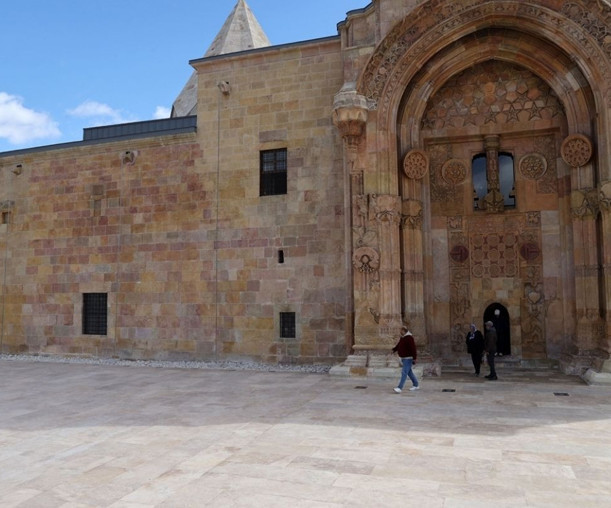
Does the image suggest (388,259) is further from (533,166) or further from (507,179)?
(533,166)

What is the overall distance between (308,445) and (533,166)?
10.4 m

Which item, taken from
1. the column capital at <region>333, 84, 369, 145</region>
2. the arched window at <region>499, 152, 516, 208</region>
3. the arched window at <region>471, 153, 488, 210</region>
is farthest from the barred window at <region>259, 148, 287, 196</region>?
the arched window at <region>499, 152, 516, 208</region>

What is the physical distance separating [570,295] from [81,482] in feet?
38.2

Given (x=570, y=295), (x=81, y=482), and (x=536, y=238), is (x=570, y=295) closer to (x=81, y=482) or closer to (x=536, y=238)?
(x=536, y=238)

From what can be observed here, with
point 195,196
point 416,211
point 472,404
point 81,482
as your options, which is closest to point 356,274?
point 416,211

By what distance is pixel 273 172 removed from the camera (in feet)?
50.2

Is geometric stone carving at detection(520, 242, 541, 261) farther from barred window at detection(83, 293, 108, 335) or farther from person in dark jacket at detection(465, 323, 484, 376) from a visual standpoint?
barred window at detection(83, 293, 108, 335)

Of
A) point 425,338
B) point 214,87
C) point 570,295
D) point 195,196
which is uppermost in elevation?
point 214,87

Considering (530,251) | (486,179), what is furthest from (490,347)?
(486,179)

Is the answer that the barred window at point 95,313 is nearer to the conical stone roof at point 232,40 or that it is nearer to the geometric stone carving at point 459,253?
the geometric stone carving at point 459,253

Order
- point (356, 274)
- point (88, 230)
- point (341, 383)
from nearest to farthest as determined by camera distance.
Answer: point (341, 383) → point (356, 274) → point (88, 230)

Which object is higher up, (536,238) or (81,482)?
(536,238)

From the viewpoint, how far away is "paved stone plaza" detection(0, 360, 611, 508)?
500cm

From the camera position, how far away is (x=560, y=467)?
18.8 feet
